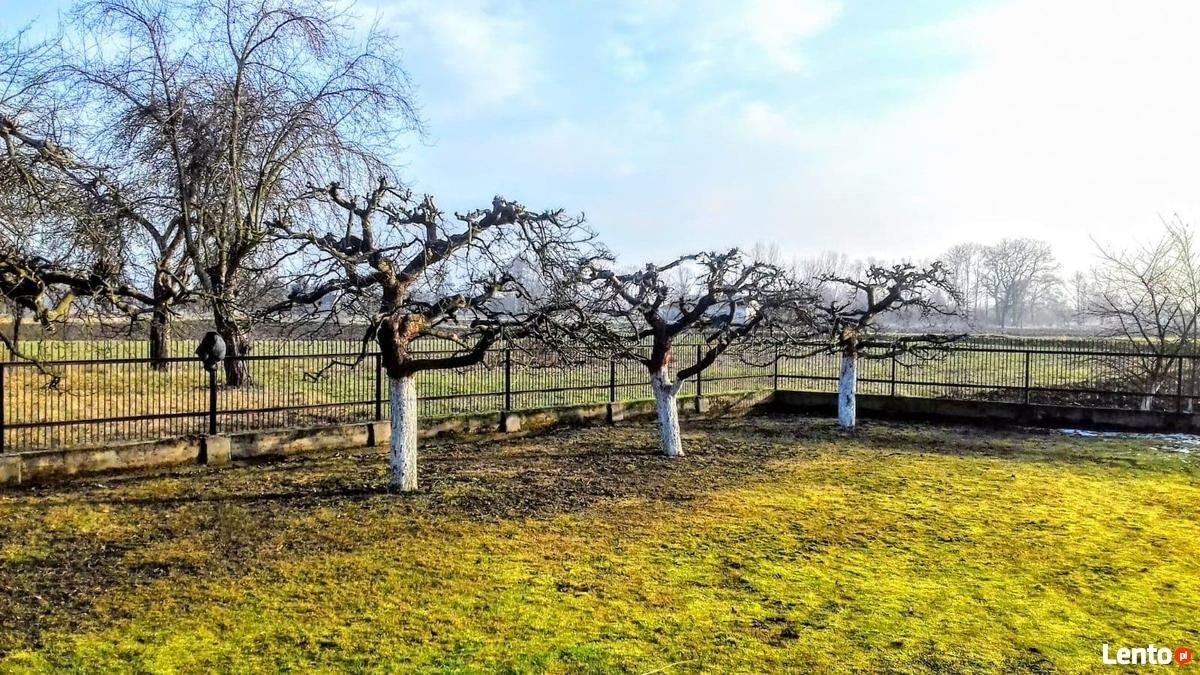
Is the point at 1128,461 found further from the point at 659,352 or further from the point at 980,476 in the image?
the point at 659,352

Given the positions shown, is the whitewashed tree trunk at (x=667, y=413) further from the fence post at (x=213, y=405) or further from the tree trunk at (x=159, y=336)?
the tree trunk at (x=159, y=336)

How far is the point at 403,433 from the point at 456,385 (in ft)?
17.7

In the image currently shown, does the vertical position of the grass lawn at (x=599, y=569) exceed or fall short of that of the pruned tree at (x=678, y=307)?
it falls short

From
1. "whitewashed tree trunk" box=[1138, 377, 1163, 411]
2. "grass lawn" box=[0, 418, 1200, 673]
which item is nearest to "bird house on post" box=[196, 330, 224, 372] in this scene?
"grass lawn" box=[0, 418, 1200, 673]

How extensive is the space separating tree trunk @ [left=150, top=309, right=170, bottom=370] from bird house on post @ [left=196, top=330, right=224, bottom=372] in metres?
0.39

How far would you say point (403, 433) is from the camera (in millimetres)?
7816

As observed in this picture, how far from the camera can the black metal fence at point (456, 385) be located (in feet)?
32.0

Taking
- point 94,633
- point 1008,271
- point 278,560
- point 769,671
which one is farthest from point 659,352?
point 1008,271

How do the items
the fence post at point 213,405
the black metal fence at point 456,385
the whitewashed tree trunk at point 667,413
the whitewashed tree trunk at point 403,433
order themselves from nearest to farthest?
the whitewashed tree trunk at point 403,433 < the fence post at point 213,405 < the black metal fence at point 456,385 < the whitewashed tree trunk at point 667,413

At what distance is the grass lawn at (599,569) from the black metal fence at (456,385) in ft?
5.01

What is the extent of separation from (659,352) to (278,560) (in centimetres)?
585

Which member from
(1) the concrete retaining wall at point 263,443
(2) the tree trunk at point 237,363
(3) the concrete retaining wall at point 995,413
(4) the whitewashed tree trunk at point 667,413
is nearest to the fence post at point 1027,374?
(3) the concrete retaining wall at point 995,413

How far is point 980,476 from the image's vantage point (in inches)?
367

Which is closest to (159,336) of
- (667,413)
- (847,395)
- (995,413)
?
(667,413)
